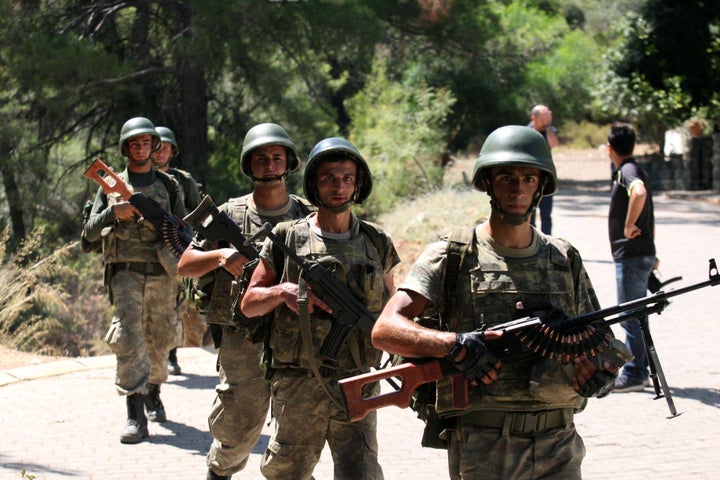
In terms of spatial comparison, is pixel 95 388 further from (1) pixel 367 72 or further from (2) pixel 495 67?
(2) pixel 495 67

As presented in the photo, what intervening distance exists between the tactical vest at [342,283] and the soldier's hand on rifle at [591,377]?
45.5 inches

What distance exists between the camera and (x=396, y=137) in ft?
59.4

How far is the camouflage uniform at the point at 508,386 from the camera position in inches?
130

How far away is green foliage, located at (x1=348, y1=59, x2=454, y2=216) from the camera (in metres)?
17.6

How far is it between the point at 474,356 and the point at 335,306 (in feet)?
3.66

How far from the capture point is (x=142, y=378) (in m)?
6.38

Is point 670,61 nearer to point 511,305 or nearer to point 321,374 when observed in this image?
point 321,374

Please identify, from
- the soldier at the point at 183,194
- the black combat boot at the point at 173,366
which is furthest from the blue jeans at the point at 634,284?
the black combat boot at the point at 173,366

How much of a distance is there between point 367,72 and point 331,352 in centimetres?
1809

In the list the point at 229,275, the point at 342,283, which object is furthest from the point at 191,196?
the point at 342,283

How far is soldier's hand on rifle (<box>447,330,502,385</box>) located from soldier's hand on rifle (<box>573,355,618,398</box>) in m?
0.31

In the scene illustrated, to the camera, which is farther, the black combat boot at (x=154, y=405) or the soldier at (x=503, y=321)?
the black combat boot at (x=154, y=405)

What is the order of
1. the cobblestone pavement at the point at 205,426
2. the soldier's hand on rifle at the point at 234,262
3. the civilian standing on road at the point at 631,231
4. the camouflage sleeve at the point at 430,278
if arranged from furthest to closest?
1. the civilian standing on road at the point at 631,231
2. the cobblestone pavement at the point at 205,426
3. the soldier's hand on rifle at the point at 234,262
4. the camouflage sleeve at the point at 430,278

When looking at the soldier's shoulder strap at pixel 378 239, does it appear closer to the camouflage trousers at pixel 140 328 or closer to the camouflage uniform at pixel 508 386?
the camouflage uniform at pixel 508 386
